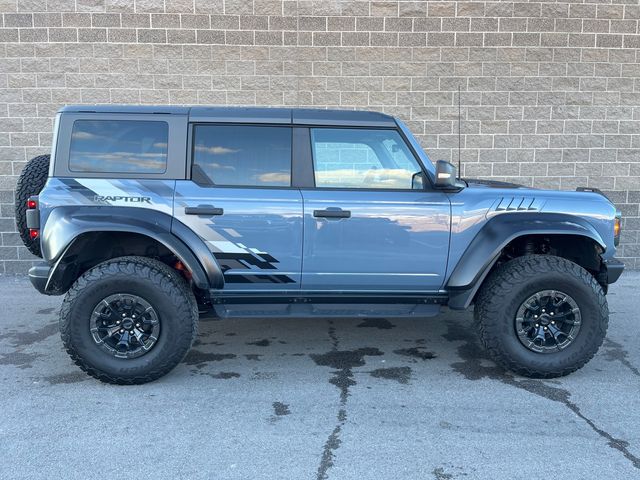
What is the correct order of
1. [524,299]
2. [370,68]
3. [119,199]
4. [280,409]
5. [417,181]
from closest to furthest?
[280,409]
[119,199]
[524,299]
[417,181]
[370,68]

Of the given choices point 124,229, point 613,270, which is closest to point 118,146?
Result: point 124,229

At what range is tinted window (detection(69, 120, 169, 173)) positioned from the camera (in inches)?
168

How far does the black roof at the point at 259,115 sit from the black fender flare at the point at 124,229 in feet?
2.58

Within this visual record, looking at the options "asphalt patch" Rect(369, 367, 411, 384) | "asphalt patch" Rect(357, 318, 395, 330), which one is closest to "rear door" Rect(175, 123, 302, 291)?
"asphalt patch" Rect(369, 367, 411, 384)

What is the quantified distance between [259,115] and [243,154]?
1.10ft

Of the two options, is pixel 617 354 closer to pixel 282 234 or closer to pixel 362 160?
pixel 362 160

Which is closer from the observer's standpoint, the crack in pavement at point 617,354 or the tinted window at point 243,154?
the tinted window at point 243,154

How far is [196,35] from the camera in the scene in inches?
300

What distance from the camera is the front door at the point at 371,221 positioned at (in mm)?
4266

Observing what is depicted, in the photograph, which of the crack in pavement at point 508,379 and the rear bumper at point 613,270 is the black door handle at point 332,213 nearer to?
the crack in pavement at point 508,379

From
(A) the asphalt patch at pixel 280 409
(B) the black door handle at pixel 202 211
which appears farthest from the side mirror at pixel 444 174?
(A) the asphalt patch at pixel 280 409

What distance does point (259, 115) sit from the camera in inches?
174

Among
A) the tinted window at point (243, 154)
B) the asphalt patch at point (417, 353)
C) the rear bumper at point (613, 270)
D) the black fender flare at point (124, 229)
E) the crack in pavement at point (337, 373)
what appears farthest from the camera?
the asphalt patch at point (417, 353)

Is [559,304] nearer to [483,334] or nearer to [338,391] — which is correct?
[483,334]
